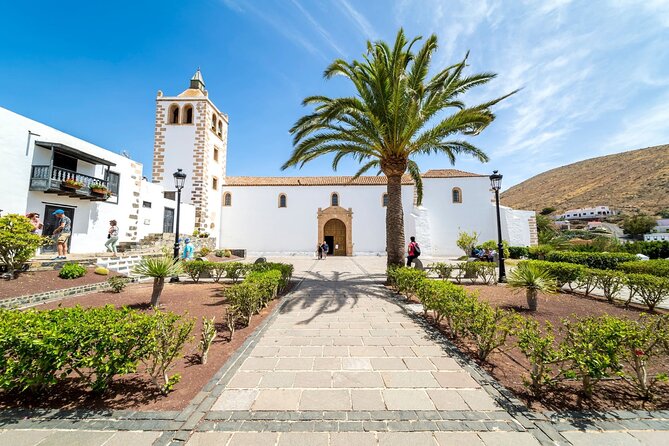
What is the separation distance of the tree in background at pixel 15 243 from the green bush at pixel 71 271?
88 centimetres

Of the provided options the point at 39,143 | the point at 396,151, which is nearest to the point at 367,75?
the point at 396,151

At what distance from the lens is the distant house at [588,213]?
47084mm

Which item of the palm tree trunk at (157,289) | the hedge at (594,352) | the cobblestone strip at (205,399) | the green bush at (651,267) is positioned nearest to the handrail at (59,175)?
the palm tree trunk at (157,289)

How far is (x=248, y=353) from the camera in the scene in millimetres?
4020

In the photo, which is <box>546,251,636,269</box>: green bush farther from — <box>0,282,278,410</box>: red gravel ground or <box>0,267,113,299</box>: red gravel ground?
<box>0,267,113,299</box>: red gravel ground

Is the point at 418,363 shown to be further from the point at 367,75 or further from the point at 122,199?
the point at 122,199

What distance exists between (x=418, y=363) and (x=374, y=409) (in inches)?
50.1

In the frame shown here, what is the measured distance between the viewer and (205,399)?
289cm

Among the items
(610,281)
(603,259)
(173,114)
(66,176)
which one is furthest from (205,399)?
(173,114)

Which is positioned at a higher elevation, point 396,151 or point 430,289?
point 396,151

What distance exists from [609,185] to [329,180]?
6613 centimetres

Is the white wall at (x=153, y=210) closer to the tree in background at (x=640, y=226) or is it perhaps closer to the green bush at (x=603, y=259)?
the green bush at (x=603, y=259)

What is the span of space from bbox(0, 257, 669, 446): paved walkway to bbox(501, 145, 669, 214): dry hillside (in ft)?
202

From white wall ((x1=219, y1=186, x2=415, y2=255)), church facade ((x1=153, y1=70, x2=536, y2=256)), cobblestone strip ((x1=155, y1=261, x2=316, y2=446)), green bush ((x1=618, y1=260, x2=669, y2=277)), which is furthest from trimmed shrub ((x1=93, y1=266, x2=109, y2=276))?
green bush ((x1=618, y1=260, x2=669, y2=277))
